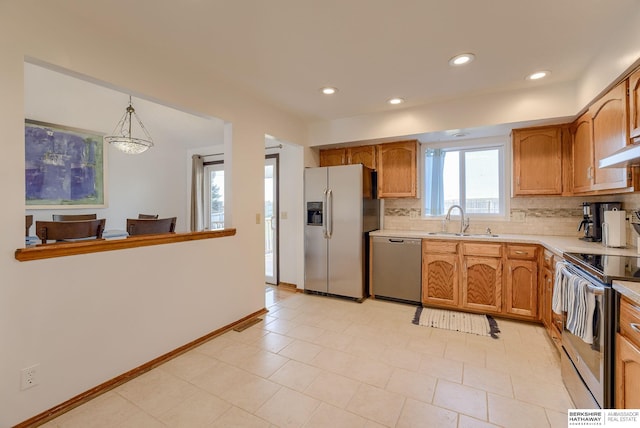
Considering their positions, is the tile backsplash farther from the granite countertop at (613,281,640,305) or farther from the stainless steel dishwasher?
the granite countertop at (613,281,640,305)

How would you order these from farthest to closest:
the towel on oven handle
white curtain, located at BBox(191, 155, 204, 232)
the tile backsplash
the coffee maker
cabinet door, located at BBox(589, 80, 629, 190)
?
white curtain, located at BBox(191, 155, 204, 232) < the tile backsplash < the coffee maker < cabinet door, located at BBox(589, 80, 629, 190) < the towel on oven handle

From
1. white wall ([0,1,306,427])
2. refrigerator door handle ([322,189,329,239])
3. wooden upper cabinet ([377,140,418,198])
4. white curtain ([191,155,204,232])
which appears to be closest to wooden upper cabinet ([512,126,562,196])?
wooden upper cabinet ([377,140,418,198])

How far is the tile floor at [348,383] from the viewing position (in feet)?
5.47

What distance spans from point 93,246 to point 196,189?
11.8 ft

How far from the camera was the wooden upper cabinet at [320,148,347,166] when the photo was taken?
4.16 m

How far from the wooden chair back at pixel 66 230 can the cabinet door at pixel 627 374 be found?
3555 millimetres

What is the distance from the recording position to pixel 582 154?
2.72 metres

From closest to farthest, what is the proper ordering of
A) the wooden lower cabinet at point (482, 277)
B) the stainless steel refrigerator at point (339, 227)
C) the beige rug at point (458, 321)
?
the beige rug at point (458, 321) < the wooden lower cabinet at point (482, 277) < the stainless steel refrigerator at point (339, 227)

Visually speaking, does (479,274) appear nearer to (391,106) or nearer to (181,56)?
(391,106)

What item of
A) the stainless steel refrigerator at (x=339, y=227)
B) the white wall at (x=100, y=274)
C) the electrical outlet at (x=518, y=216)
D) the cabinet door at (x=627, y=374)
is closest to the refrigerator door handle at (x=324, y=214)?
the stainless steel refrigerator at (x=339, y=227)

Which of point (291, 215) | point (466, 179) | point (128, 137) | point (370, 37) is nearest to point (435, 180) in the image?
point (466, 179)

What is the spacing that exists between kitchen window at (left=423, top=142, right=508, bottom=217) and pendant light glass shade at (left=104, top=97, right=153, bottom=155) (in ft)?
12.6

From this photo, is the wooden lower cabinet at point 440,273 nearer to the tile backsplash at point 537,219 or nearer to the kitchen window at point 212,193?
the tile backsplash at point 537,219

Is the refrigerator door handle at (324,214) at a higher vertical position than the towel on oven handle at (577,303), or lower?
higher
